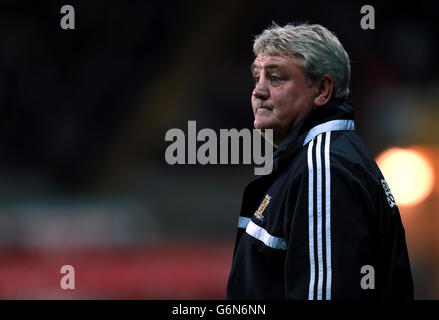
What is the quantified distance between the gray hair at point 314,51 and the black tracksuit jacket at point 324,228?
9 cm

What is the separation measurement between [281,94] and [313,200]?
17.3 inches

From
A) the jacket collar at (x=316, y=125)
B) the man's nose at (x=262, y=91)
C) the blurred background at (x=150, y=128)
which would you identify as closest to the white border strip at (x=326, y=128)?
the jacket collar at (x=316, y=125)

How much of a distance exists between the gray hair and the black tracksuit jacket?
0.28 feet

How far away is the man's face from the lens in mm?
2111

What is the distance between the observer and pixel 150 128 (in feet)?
30.3

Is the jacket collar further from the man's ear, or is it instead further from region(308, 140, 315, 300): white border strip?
region(308, 140, 315, 300): white border strip

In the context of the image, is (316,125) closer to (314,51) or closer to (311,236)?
(314,51)

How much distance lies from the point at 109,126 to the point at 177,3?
2097 millimetres

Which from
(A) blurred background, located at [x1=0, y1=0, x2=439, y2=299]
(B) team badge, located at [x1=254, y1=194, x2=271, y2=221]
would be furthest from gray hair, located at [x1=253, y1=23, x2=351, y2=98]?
(A) blurred background, located at [x1=0, y1=0, x2=439, y2=299]

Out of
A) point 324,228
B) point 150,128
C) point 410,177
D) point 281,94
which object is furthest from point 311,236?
point 150,128

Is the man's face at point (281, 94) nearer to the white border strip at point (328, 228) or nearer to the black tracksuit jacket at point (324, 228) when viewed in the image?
the black tracksuit jacket at point (324, 228)

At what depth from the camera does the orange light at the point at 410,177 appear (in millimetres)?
6160

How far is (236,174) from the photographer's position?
875cm
